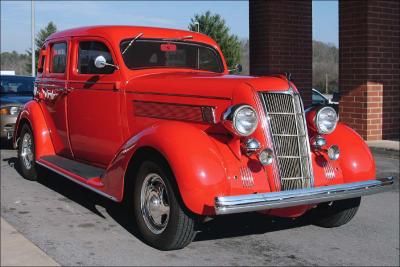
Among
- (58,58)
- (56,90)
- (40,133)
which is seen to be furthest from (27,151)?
(58,58)

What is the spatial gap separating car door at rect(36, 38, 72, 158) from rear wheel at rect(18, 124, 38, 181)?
55cm

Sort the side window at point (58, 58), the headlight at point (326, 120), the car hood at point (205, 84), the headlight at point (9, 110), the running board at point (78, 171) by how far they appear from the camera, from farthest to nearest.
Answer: the headlight at point (9, 110) → the side window at point (58, 58) → the running board at point (78, 171) → the headlight at point (326, 120) → the car hood at point (205, 84)

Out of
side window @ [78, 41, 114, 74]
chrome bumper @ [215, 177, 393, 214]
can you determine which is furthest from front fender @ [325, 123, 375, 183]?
side window @ [78, 41, 114, 74]

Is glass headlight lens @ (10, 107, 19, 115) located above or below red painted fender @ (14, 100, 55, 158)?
above

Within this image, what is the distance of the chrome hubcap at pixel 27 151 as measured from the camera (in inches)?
275

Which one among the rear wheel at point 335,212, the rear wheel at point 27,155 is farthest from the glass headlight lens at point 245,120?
the rear wheel at point 27,155

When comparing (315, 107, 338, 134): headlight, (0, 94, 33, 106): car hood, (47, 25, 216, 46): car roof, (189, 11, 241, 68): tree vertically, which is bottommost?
(315, 107, 338, 134): headlight

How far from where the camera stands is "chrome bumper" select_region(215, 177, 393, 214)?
3.63 meters

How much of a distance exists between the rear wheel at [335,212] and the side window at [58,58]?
10.7ft

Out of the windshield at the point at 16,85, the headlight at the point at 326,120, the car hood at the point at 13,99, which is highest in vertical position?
the windshield at the point at 16,85

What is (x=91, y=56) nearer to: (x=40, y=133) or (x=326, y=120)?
(x=40, y=133)

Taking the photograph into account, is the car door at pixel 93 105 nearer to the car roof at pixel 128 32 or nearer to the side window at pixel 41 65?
the car roof at pixel 128 32

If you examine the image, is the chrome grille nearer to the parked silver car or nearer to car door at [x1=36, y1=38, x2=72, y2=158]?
car door at [x1=36, y1=38, x2=72, y2=158]

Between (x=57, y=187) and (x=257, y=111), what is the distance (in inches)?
151
